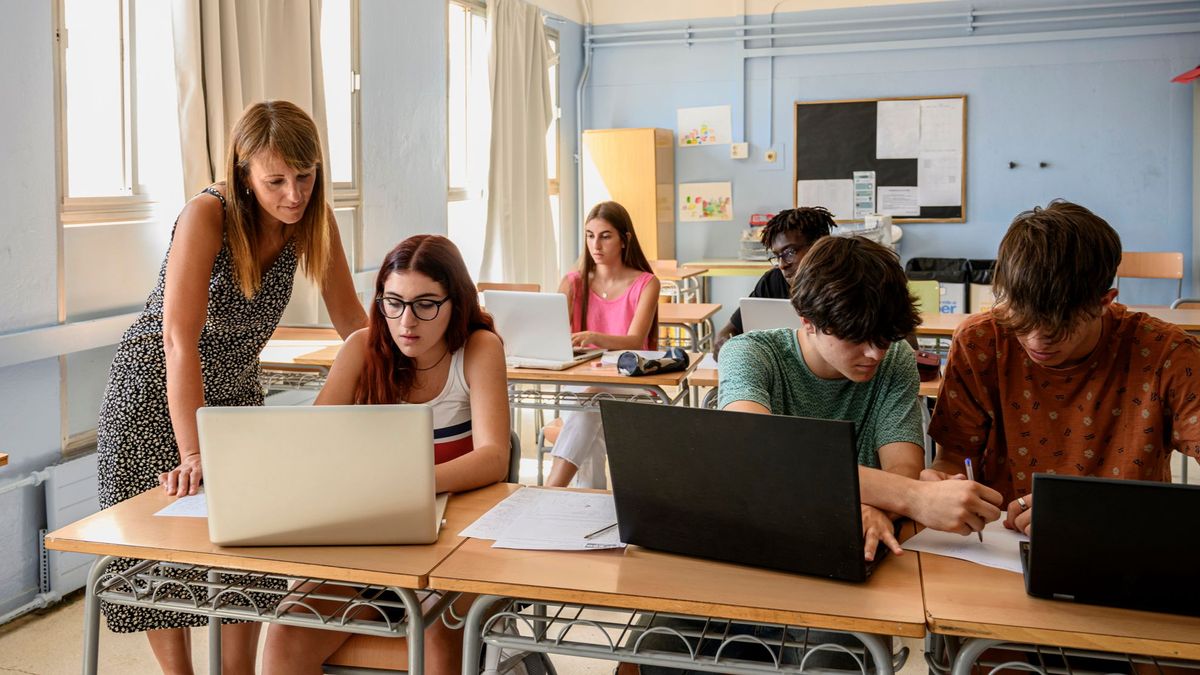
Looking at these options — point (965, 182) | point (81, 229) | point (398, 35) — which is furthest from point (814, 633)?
point (965, 182)

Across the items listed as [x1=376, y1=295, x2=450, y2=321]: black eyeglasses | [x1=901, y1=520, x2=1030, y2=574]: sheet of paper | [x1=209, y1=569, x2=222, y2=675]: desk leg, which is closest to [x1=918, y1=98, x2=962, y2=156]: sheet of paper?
[x1=376, y1=295, x2=450, y2=321]: black eyeglasses

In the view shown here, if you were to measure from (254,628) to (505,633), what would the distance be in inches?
35.3

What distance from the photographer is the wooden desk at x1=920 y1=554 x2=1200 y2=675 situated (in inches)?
48.4

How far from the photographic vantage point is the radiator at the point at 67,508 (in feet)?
10.3

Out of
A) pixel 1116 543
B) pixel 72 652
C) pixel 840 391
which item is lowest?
pixel 72 652

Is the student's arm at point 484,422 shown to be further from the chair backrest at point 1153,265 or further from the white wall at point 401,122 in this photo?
the chair backrest at point 1153,265

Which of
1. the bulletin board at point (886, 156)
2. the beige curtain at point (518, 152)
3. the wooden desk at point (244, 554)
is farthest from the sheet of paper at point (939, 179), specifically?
the wooden desk at point (244, 554)

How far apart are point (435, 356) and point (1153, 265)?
535cm

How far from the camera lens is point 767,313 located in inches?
129

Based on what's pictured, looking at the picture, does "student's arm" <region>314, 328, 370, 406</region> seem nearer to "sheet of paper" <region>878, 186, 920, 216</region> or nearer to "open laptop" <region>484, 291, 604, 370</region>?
"open laptop" <region>484, 291, 604, 370</region>

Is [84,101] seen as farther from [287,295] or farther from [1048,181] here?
[1048,181]

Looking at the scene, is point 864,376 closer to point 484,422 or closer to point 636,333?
point 484,422

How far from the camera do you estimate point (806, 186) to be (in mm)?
7422

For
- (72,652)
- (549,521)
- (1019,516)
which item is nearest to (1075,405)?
(1019,516)
